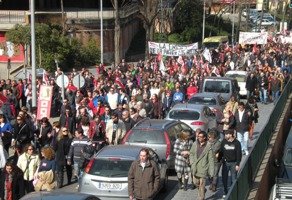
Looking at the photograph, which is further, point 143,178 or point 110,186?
point 110,186

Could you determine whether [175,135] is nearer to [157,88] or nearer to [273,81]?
[157,88]

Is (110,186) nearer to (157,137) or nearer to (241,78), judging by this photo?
(157,137)

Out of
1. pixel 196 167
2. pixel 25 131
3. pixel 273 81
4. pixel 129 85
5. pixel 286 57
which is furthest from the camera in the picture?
pixel 286 57

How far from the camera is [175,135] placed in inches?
749

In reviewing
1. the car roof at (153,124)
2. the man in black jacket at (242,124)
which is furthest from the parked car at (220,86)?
the car roof at (153,124)

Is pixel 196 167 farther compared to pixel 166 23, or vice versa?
pixel 166 23

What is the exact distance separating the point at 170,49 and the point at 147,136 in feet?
76.5

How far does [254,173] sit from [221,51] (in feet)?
120

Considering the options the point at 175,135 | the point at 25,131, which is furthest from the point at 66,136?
the point at 175,135

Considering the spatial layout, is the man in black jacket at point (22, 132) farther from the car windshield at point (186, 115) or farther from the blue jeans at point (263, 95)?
the blue jeans at point (263, 95)

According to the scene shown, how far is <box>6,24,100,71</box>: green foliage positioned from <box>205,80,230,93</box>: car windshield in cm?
1608

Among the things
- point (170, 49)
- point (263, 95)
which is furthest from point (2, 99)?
point (170, 49)

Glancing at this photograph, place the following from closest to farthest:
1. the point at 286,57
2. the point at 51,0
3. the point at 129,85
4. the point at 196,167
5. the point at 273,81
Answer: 1. the point at 196,167
2. the point at 129,85
3. the point at 273,81
4. the point at 286,57
5. the point at 51,0

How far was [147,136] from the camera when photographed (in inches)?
729
